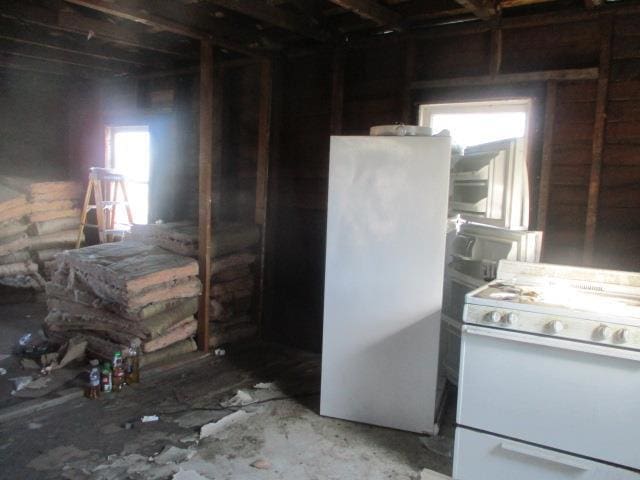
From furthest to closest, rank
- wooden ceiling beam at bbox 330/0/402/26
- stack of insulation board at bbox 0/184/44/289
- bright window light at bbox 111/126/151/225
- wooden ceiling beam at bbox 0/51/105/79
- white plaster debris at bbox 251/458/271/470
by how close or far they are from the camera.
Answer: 1. bright window light at bbox 111/126/151/225
2. stack of insulation board at bbox 0/184/44/289
3. wooden ceiling beam at bbox 0/51/105/79
4. wooden ceiling beam at bbox 330/0/402/26
5. white plaster debris at bbox 251/458/271/470

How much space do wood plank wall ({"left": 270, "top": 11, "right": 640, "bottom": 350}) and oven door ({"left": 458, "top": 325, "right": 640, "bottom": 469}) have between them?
4.33 ft

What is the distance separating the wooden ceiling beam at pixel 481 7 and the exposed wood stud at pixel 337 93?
4.04 ft

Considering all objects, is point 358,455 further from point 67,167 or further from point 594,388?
point 67,167

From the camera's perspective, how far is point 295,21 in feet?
12.3

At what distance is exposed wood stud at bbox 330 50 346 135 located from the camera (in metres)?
4.25

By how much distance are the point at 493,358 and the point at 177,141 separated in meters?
4.10

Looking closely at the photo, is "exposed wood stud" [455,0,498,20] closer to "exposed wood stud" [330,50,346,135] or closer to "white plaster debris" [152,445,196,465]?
"exposed wood stud" [330,50,346,135]

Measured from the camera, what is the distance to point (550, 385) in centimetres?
229

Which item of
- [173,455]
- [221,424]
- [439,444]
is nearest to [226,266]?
[221,424]

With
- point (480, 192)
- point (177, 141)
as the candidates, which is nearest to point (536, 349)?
point (480, 192)

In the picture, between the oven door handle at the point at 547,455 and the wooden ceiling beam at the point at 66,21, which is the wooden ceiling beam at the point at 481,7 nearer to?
the oven door handle at the point at 547,455

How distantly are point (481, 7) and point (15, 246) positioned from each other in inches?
220

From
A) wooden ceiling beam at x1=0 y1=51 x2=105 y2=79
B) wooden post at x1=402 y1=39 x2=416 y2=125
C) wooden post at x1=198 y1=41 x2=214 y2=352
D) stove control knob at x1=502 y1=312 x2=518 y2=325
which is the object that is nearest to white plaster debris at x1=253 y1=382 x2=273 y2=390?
wooden post at x1=198 y1=41 x2=214 y2=352

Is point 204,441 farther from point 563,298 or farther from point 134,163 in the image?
point 134,163
